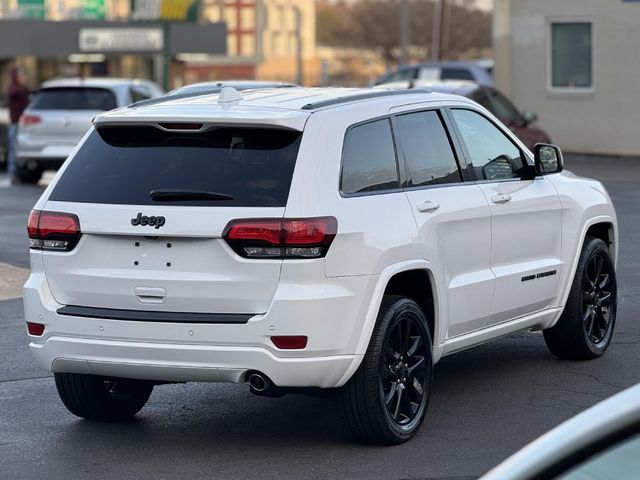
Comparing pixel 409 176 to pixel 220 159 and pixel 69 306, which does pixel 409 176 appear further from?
pixel 69 306

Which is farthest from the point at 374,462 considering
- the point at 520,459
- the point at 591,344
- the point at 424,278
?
the point at 520,459

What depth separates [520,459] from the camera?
2.53m

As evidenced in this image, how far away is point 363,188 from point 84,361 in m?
1.46

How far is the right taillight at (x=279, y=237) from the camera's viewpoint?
245 inches

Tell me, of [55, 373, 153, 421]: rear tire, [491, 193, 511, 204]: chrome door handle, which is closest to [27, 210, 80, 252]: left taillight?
[55, 373, 153, 421]: rear tire

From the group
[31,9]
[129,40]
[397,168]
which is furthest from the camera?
[31,9]

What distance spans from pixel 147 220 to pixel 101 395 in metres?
1.19

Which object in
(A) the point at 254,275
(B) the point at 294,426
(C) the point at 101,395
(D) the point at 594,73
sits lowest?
(B) the point at 294,426

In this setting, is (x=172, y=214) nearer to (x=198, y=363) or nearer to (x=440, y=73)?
(x=198, y=363)

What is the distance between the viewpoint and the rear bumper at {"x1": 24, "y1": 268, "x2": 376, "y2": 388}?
6180 millimetres

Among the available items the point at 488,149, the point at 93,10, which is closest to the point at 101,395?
the point at 488,149

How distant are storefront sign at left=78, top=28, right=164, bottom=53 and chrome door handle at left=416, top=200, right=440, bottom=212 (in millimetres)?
47793

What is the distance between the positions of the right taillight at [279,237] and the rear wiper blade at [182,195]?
0.17 m

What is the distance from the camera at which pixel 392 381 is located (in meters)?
6.66
